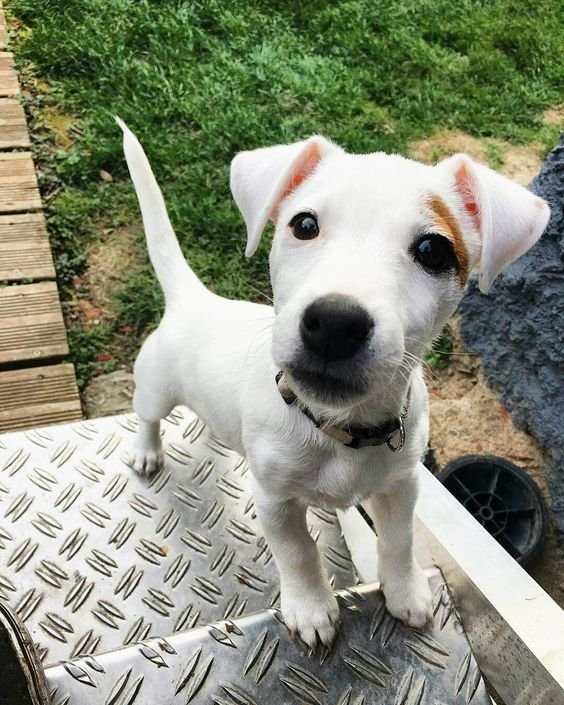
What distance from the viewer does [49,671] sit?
1.78 meters

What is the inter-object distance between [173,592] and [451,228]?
1525mm

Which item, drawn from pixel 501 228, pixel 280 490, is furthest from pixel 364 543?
pixel 501 228

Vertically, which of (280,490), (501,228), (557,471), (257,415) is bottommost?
(557,471)

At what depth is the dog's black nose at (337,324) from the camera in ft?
4.59

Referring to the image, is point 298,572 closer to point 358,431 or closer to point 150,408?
point 358,431

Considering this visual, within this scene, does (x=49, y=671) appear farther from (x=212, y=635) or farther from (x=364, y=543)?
(x=364, y=543)

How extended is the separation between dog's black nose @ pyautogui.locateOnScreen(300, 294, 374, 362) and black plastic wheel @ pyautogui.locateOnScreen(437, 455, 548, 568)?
1.79 metres

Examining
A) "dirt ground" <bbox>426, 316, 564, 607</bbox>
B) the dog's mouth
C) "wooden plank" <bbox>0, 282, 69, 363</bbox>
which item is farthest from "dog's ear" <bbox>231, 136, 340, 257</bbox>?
"wooden plank" <bbox>0, 282, 69, 363</bbox>

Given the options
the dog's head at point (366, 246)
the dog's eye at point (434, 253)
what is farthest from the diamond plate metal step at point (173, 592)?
the dog's eye at point (434, 253)

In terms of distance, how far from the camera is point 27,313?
393 cm

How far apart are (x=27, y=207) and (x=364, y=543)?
3.15 metres

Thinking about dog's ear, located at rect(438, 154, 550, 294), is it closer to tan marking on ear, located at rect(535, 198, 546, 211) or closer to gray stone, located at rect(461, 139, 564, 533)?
tan marking on ear, located at rect(535, 198, 546, 211)

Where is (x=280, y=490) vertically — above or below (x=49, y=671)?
above

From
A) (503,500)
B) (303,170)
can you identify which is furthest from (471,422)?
(303,170)
